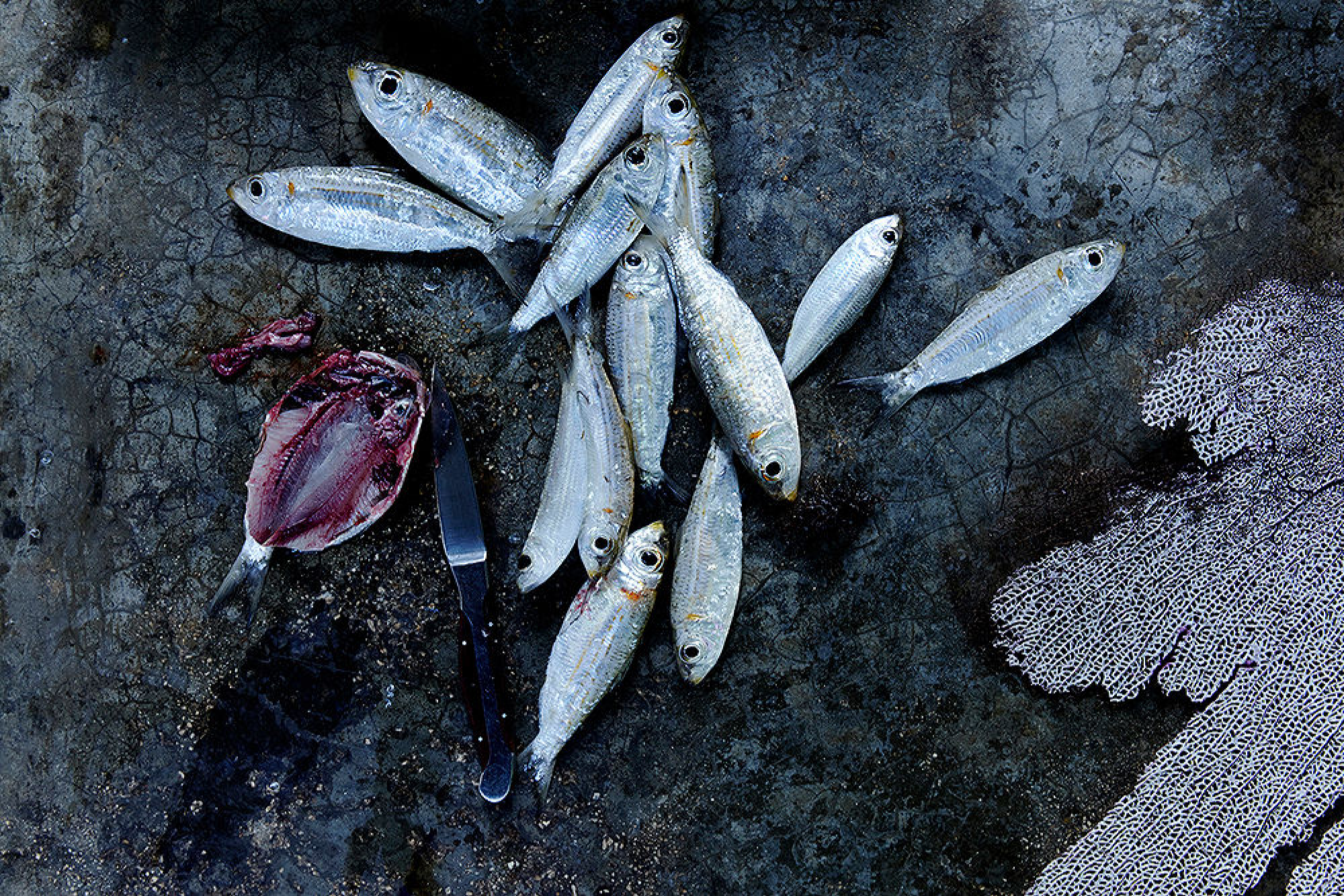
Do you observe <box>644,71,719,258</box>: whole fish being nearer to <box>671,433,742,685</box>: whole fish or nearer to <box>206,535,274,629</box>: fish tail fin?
<box>671,433,742,685</box>: whole fish

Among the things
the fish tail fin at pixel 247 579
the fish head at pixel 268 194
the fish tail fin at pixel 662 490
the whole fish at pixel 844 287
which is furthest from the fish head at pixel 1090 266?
the fish tail fin at pixel 247 579

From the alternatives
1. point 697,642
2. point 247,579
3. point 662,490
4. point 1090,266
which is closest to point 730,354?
point 662,490

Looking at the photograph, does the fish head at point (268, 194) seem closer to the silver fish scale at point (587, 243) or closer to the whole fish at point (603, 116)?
the whole fish at point (603, 116)

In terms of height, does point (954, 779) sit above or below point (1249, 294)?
below

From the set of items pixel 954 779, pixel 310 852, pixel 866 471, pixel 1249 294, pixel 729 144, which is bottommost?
pixel 310 852

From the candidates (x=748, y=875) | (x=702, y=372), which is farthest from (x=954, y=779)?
(x=702, y=372)

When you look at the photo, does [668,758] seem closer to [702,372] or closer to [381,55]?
[702,372]

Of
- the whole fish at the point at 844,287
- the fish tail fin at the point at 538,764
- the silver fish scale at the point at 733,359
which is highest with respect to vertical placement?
the whole fish at the point at 844,287
